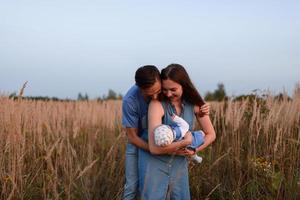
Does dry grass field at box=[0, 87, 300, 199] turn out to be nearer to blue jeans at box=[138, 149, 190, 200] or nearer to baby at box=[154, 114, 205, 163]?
blue jeans at box=[138, 149, 190, 200]

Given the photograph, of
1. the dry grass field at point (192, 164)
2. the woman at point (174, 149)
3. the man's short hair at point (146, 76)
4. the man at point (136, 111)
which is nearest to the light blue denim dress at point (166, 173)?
the woman at point (174, 149)

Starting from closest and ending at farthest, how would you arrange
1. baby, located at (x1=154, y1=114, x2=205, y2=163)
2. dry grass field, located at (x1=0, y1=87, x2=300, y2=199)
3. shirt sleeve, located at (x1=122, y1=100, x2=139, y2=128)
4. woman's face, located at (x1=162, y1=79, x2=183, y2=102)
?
baby, located at (x1=154, y1=114, x2=205, y2=163)
woman's face, located at (x1=162, y1=79, x2=183, y2=102)
shirt sleeve, located at (x1=122, y1=100, x2=139, y2=128)
dry grass field, located at (x1=0, y1=87, x2=300, y2=199)

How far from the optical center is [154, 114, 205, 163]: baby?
9.07ft

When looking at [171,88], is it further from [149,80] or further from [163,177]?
[163,177]

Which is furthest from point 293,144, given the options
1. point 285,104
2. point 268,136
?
point 285,104

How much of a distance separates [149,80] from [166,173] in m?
0.68

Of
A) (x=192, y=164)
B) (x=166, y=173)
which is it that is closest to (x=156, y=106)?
(x=166, y=173)

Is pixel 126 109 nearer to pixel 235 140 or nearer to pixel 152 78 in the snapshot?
pixel 152 78

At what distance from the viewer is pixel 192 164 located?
456 centimetres

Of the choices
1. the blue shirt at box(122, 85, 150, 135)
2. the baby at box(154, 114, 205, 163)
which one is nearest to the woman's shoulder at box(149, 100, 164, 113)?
the baby at box(154, 114, 205, 163)

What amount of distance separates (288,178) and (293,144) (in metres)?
0.60

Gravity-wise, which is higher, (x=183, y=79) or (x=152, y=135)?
(x=183, y=79)

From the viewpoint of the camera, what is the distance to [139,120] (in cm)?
328

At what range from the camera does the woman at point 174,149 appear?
2969 millimetres
